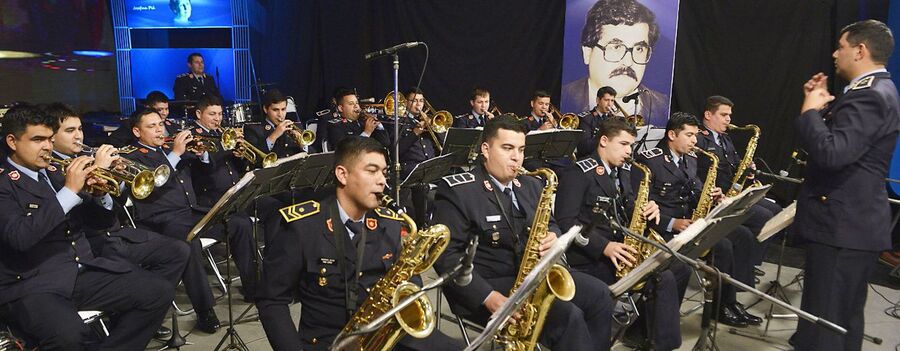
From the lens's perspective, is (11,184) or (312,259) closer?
(312,259)

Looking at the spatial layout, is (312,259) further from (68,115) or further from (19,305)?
(68,115)

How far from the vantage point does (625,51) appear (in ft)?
31.0

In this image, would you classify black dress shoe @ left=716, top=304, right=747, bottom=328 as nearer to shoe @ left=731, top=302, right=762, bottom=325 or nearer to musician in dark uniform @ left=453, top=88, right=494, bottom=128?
shoe @ left=731, top=302, right=762, bottom=325

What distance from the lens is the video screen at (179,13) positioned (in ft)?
34.7

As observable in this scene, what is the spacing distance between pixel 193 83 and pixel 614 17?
674cm

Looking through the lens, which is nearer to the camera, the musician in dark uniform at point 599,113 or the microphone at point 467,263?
the microphone at point 467,263

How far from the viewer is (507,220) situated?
3.90 metres

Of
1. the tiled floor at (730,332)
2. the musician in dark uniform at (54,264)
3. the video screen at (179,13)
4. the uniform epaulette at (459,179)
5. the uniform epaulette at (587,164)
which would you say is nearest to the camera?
the musician in dark uniform at (54,264)

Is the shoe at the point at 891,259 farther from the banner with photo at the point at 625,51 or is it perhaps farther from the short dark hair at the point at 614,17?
the short dark hair at the point at 614,17

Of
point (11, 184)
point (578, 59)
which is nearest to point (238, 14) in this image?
point (578, 59)

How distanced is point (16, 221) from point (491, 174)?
274 centimetres

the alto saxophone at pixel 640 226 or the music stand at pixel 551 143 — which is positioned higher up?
the music stand at pixel 551 143

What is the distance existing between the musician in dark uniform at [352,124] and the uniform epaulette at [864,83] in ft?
17.3

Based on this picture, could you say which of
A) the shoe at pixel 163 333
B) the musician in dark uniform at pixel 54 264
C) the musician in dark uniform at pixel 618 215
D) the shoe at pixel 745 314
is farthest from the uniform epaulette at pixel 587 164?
the shoe at pixel 163 333
